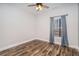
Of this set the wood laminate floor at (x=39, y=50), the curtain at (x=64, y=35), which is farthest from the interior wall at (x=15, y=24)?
the curtain at (x=64, y=35)

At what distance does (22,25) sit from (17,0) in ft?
1.36

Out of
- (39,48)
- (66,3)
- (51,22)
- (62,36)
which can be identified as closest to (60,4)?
(66,3)

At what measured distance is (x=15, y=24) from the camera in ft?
4.93

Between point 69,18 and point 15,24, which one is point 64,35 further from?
point 15,24

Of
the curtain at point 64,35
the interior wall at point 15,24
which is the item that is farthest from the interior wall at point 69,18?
the interior wall at point 15,24

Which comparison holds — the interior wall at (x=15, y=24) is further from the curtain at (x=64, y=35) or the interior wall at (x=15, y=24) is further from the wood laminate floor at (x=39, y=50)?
the curtain at (x=64, y=35)

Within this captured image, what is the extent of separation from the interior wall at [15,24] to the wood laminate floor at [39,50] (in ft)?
0.35

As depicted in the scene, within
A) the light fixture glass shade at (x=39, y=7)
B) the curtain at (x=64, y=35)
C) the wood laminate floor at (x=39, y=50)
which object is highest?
the light fixture glass shade at (x=39, y=7)

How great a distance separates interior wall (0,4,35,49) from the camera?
1.45 metres

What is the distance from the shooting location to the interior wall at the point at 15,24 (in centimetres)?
145

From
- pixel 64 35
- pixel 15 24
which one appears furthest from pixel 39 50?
pixel 15 24

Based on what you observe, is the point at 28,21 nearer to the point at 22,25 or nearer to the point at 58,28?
the point at 22,25

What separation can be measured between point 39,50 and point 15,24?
60cm

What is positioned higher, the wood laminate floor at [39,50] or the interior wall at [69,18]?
the interior wall at [69,18]
